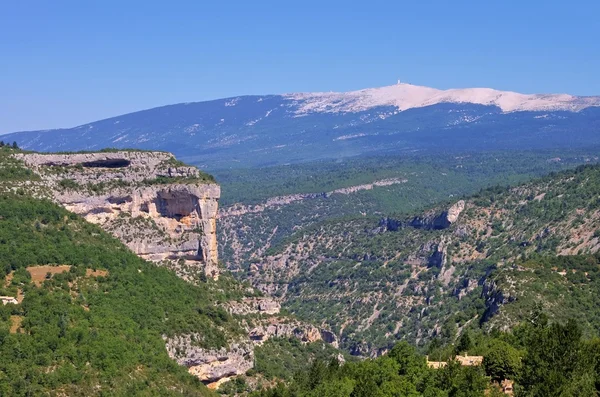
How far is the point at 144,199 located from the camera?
267ft

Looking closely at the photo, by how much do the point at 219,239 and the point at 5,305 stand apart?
11252cm

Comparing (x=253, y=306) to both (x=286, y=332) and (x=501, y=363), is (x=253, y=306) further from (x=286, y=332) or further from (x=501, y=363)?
(x=501, y=363)

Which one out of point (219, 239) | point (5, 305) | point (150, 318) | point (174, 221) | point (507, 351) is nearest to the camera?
point (507, 351)

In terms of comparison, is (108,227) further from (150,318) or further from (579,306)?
(579,306)

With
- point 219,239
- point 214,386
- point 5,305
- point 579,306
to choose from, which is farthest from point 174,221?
point 219,239

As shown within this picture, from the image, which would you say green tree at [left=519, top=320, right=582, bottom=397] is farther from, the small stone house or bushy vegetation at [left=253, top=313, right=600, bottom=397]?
the small stone house

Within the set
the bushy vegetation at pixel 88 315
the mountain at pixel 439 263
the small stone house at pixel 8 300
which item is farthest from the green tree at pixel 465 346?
the small stone house at pixel 8 300

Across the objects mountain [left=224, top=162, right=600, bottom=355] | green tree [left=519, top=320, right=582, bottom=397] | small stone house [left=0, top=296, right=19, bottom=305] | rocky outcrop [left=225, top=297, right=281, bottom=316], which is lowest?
mountain [left=224, top=162, right=600, bottom=355]

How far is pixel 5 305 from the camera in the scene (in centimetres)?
6128

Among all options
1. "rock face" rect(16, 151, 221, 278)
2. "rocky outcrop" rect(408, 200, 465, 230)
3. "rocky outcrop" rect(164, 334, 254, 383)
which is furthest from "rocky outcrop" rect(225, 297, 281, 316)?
"rocky outcrop" rect(408, 200, 465, 230)

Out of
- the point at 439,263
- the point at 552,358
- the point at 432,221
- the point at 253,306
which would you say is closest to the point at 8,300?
the point at 253,306

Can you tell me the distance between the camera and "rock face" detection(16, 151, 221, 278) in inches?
3142

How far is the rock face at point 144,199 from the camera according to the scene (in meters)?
79.8

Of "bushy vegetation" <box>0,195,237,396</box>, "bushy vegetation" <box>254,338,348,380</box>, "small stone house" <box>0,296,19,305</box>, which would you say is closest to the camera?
"bushy vegetation" <box>0,195,237,396</box>
